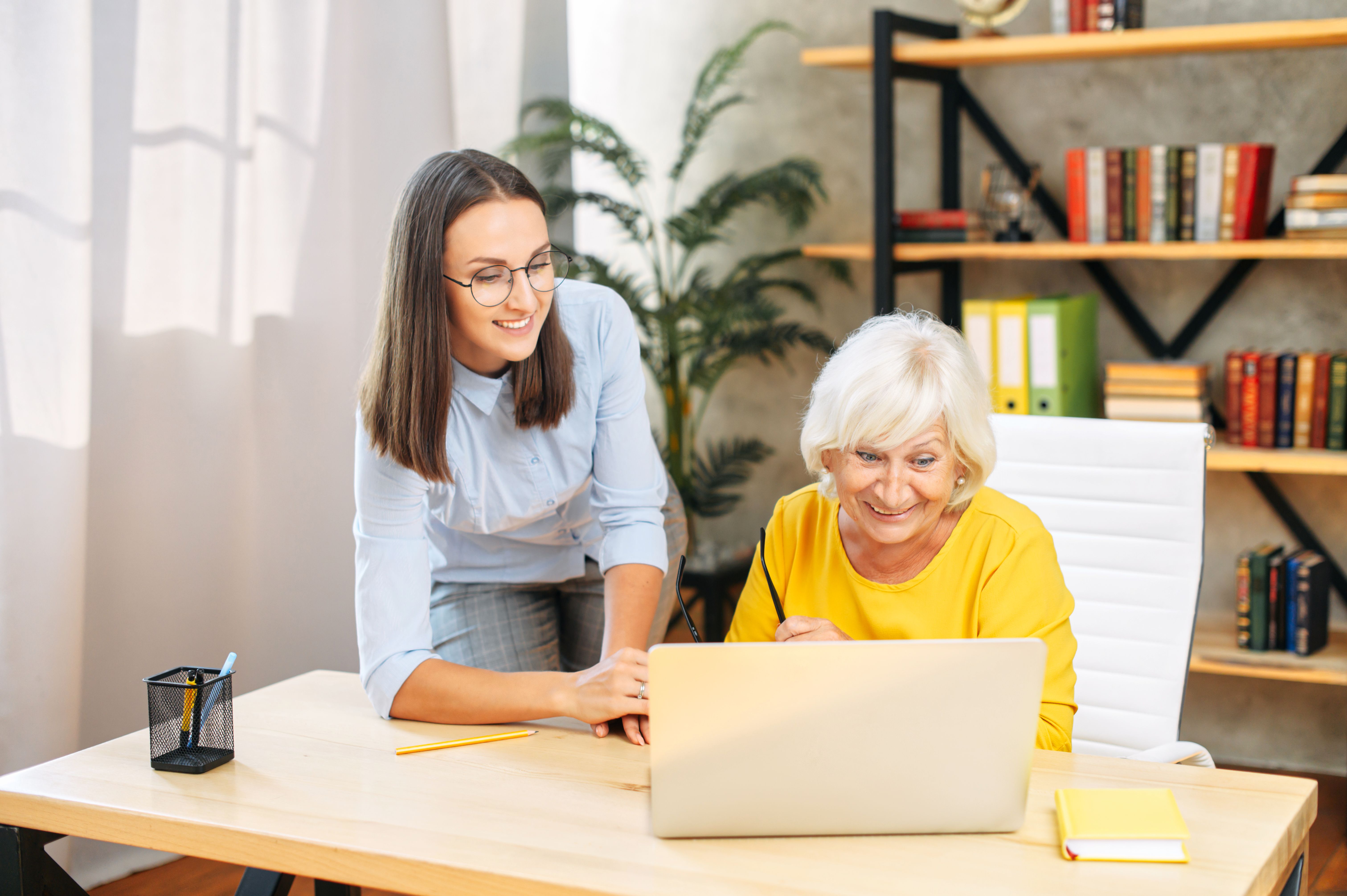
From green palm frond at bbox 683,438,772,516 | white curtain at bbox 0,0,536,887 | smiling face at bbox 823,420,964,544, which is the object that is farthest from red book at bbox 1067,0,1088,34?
smiling face at bbox 823,420,964,544

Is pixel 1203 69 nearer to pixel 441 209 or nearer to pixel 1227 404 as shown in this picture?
pixel 1227 404

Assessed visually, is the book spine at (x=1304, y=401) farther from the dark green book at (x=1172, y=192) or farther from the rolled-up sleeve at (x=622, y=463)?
the rolled-up sleeve at (x=622, y=463)

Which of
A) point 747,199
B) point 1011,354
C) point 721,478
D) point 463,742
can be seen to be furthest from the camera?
point 721,478

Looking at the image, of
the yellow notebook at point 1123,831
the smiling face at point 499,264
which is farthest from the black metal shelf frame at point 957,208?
the yellow notebook at point 1123,831

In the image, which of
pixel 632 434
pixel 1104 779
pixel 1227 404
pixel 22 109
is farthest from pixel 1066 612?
pixel 22 109

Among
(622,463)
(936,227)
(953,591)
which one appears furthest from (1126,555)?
(936,227)

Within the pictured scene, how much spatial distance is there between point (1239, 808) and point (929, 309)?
233 centimetres

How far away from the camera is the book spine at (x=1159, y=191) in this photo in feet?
8.84

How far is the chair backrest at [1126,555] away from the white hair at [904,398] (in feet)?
1.01

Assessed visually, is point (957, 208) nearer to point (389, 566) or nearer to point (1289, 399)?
point (1289, 399)

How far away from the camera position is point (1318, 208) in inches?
99.3

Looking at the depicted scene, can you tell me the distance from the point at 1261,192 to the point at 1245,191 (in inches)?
1.4

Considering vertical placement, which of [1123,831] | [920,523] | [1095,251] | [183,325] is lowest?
[1123,831]

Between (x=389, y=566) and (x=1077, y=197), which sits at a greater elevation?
(x=1077, y=197)
